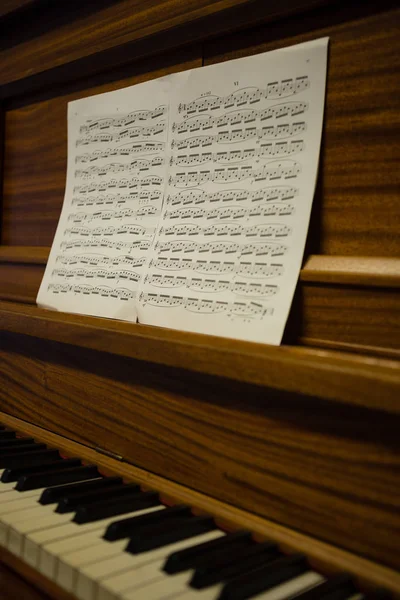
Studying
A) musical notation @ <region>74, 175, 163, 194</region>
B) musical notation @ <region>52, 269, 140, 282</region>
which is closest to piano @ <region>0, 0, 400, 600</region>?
musical notation @ <region>52, 269, 140, 282</region>

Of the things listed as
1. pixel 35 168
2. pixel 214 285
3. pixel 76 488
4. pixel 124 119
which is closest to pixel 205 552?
pixel 76 488

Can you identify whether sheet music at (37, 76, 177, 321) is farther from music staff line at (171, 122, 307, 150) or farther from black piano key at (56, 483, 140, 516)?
black piano key at (56, 483, 140, 516)

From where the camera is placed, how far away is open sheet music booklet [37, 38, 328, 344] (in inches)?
39.3

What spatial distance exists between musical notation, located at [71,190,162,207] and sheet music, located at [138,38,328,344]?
0.16 feet

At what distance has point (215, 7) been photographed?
1.07 m

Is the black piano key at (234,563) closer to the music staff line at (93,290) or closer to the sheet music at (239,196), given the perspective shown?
the sheet music at (239,196)

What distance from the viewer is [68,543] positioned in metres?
0.85

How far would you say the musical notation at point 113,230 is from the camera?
4.09ft

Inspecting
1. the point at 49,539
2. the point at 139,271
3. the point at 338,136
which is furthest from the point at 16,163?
the point at 49,539

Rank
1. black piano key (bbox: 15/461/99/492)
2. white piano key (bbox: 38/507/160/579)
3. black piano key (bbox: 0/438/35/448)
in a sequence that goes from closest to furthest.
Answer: white piano key (bbox: 38/507/160/579), black piano key (bbox: 15/461/99/492), black piano key (bbox: 0/438/35/448)

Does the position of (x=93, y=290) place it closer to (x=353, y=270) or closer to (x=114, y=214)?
(x=114, y=214)

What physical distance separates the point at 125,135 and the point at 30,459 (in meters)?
0.67

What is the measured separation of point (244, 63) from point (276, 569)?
0.79 metres

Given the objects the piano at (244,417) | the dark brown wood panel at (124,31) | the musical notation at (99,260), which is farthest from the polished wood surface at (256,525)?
the dark brown wood panel at (124,31)
